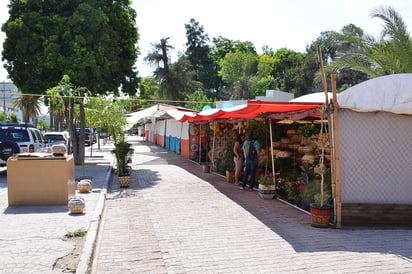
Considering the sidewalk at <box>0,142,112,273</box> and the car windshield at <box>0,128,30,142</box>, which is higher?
the car windshield at <box>0,128,30,142</box>

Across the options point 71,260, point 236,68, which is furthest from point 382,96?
point 236,68

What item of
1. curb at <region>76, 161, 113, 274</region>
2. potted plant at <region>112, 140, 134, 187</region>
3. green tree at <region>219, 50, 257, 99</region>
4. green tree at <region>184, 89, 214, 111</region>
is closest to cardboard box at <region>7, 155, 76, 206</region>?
curb at <region>76, 161, 113, 274</region>

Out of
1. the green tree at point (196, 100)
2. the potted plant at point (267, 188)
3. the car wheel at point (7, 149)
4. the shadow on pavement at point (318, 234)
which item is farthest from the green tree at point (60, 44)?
the green tree at point (196, 100)

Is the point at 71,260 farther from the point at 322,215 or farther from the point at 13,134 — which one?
the point at 13,134

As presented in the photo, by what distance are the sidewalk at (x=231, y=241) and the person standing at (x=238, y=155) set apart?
2.44 metres

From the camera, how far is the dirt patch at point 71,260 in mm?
5459

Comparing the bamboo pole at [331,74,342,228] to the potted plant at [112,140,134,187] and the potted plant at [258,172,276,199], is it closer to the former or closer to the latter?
the potted plant at [258,172,276,199]

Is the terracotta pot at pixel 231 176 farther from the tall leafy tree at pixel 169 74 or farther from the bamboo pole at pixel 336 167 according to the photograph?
the tall leafy tree at pixel 169 74

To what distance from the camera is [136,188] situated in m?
13.0

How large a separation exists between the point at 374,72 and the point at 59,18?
1272cm

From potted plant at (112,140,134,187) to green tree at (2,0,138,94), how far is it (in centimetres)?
481

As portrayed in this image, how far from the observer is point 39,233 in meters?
7.14

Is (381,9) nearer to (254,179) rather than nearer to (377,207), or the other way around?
(254,179)

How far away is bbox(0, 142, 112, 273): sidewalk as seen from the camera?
561 cm
